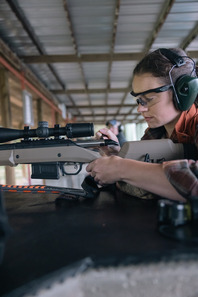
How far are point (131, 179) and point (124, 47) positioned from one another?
4.29 meters

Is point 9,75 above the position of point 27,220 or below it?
above

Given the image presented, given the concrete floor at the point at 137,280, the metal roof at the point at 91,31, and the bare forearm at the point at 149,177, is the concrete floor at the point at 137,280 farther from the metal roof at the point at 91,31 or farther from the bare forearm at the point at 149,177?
the metal roof at the point at 91,31

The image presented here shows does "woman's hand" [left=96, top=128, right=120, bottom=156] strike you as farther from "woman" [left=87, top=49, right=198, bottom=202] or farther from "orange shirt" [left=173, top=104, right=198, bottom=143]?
"orange shirt" [left=173, top=104, right=198, bottom=143]

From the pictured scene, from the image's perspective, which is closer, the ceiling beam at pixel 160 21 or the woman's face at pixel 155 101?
the woman's face at pixel 155 101

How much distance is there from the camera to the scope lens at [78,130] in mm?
1372

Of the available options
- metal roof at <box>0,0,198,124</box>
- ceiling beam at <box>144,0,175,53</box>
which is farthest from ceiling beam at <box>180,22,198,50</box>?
ceiling beam at <box>144,0,175,53</box>

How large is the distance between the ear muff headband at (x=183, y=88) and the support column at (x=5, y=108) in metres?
3.36

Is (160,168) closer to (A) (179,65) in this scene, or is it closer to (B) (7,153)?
(A) (179,65)

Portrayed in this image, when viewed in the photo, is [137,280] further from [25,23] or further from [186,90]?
[25,23]

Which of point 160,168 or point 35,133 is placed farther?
point 35,133

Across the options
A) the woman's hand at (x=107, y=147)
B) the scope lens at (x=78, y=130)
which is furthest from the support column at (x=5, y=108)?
the scope lens at (x=78, y=130)

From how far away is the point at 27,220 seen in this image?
2.70 ft

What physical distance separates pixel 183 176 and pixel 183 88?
56 cm

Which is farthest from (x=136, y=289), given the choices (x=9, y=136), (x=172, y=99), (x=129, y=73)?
(x=129, y=73)
